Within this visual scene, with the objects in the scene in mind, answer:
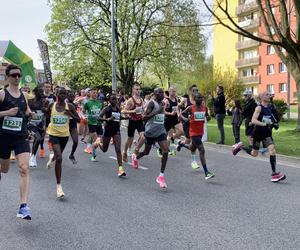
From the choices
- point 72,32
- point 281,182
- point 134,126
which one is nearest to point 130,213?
point 281,182

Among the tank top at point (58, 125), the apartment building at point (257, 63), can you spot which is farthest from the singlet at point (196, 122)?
the apartment building at point (257, 63)

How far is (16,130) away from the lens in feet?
19.9

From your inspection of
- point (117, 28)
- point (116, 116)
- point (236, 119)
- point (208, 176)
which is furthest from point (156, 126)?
point (117, 28)

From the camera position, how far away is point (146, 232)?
5.52 metres

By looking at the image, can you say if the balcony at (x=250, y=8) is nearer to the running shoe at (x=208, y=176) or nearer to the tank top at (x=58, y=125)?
the running shoe at (x=208, y=176)

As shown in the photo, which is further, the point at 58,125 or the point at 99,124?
the point at 99,124

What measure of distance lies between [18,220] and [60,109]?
2578mm

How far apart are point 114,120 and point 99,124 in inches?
107

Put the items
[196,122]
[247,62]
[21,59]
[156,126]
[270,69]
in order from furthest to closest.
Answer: [247,62] < [270,69] < [21,59] < [196,122] < [156,126]

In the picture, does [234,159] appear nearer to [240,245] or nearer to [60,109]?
[60,109]

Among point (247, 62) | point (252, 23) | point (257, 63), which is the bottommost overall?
point (257, 63)

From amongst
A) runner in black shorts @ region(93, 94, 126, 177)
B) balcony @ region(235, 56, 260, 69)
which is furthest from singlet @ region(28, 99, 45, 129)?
balcony @ region(235, 56, 260, 69)

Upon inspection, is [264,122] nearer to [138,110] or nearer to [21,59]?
[138,110]

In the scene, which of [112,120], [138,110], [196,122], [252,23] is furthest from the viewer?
[252,23]
